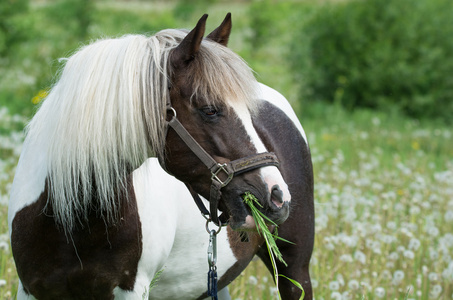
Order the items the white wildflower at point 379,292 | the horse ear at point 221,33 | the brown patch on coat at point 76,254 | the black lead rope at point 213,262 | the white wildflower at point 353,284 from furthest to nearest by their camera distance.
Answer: the white wildflower at point 353,284
the white wildflower at point 379,292
the black lead rope at point 213,262
the horse ear at point 221,33
the brown patch on coat at point 76,254

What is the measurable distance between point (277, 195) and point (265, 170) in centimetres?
13

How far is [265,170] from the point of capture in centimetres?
253

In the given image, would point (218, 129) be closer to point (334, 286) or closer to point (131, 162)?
point (131, 162)

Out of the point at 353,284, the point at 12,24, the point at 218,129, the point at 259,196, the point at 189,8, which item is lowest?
the point at 189,8

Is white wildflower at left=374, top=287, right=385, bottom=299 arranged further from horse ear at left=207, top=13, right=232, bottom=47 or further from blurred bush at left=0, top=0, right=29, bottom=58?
blurred bush at left=0, top=0, right=29, bottom=58

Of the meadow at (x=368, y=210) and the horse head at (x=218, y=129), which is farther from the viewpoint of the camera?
the meadow at (x=368, y=210)

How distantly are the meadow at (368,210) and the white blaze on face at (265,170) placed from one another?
A: 0.65 metres

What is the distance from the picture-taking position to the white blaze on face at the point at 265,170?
8.20 ft

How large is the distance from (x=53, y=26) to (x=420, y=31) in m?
16.3

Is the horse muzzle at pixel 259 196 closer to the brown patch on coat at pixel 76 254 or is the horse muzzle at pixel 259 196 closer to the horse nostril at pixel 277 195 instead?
the horse nostril at pixel 277 195

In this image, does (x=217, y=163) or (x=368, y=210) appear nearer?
(x=217, y=163)

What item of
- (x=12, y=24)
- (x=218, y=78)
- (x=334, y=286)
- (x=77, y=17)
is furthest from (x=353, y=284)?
(x=77, y=17)

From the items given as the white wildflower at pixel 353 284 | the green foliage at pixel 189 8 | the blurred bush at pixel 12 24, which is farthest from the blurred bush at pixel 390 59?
the green foliage at pixel 189 8

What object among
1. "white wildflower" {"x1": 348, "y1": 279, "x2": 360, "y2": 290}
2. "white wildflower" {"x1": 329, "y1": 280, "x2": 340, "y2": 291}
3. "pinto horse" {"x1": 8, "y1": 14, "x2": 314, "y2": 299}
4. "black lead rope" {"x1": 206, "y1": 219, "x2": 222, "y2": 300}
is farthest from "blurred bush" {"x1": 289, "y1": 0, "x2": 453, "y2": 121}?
"pinto horse" {"x1": 8, "y1": 14, "x2": 314, "y2": 299}
